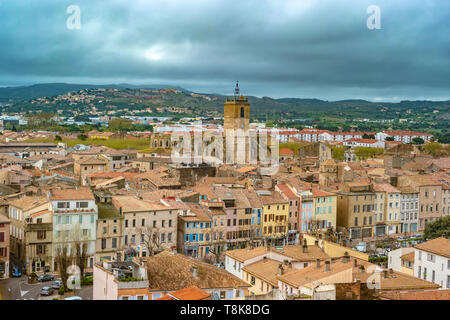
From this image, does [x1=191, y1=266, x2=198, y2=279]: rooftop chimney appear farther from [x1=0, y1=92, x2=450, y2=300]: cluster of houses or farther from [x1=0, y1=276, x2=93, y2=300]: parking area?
[x1=0, y1=276, x2=93, y2=300]: parking area

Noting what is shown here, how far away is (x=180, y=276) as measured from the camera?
16562 millimetres

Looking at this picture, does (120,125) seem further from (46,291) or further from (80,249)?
(46,291)

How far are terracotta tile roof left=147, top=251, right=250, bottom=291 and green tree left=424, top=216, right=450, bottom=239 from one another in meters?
21.3

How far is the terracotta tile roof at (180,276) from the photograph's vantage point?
52.3 feet

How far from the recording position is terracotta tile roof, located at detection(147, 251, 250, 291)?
1593cm

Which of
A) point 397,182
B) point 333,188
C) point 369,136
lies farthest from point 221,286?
point 369,136

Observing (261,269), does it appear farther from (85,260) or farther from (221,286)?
(85,260)

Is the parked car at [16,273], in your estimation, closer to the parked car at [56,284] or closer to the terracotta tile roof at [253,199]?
the parked car at [56,284]

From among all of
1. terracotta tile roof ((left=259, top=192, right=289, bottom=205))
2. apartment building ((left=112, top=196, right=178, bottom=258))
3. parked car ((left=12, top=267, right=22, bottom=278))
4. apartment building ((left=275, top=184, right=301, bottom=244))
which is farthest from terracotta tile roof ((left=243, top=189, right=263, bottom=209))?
parked car ((left=12, top=267, right=22, bottom=278))

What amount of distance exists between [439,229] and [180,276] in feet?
77.6

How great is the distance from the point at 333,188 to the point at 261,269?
899 inches

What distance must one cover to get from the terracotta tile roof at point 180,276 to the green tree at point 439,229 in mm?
21280

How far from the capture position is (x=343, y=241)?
119ft
